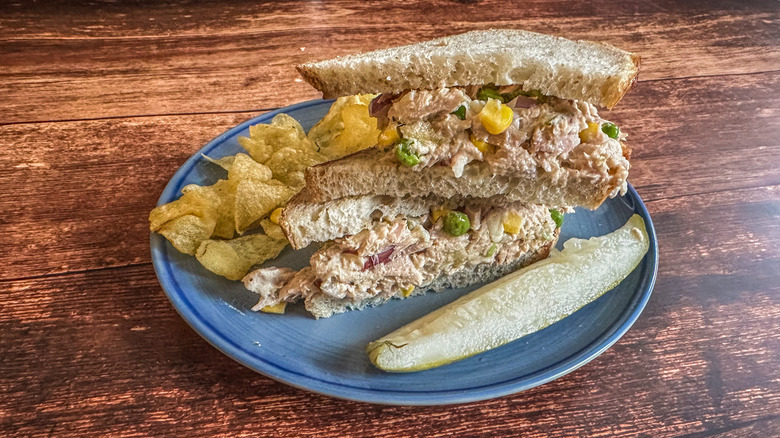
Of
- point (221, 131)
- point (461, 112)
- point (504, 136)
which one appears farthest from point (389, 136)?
point (221, 131)

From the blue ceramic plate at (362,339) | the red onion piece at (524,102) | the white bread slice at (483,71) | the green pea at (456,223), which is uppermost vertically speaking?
the white bread slice at (483,71)

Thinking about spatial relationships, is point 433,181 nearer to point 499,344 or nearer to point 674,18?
point 499,344

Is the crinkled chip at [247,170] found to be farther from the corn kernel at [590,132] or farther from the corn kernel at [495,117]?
the corn kernel at [590,132]

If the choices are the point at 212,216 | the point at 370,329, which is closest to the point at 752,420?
the point at 370,329

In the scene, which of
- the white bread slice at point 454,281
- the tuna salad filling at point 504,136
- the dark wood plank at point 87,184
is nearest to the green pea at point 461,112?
the tuna salad filling at point 504,136

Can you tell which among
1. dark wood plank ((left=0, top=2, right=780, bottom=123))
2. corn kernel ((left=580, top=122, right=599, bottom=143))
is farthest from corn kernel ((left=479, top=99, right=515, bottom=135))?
dark wood plank ((left=0, top=2, right=780, bottom=123))

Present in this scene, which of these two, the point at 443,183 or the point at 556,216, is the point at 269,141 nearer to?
the point at 443,183
